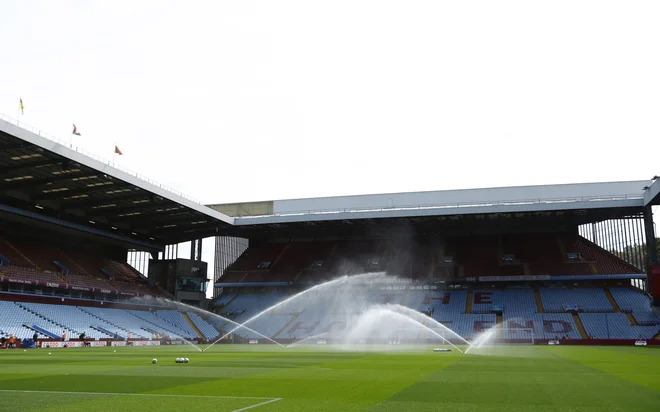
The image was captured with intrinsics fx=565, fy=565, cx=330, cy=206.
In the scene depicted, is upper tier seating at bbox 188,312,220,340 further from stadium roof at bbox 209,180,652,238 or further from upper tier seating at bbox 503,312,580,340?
upper tier seating at bbox 503,312,580,340

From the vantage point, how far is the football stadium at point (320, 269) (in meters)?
48.3


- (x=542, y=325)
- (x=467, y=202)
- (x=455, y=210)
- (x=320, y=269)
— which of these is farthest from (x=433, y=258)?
(x=542, y=325)

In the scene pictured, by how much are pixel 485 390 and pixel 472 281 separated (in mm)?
54932

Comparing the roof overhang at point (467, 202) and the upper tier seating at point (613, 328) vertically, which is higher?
the roof overhang at point (467, 202)

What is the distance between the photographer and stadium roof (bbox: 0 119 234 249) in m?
43.3

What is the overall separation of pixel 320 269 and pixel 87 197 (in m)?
29.8

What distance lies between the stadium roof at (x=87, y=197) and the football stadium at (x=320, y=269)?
218mm

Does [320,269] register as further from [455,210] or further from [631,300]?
[631,300]

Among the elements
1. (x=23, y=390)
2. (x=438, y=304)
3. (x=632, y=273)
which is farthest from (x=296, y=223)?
(x=23, y=390)

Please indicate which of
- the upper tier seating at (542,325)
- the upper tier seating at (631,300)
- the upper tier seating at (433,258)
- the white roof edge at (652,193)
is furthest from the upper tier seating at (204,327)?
the white roof edge at (652,193)

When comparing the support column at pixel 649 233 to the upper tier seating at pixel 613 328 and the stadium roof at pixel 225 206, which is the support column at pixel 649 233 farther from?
the upper tier seating at pixel 613 328

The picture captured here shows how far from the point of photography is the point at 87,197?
55688 millimetres

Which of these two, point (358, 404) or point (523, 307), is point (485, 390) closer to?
point (358, 404)

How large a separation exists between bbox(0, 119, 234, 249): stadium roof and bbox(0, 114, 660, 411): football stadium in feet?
0.71
